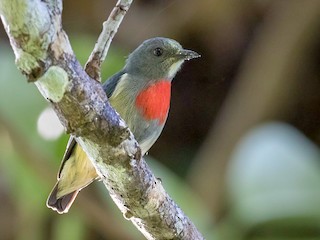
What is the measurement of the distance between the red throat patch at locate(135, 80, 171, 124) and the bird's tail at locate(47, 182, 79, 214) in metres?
0.33

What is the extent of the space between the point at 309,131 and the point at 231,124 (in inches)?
24.0

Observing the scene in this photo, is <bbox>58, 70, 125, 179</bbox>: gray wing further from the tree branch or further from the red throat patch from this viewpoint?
the tree branch

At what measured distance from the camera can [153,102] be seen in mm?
2189

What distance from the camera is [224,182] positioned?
12.5 feet

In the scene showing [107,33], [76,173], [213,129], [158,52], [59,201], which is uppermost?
[107,33]

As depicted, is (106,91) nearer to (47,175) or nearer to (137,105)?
(137,105)

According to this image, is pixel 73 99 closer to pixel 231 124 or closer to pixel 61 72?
pixel 61 72

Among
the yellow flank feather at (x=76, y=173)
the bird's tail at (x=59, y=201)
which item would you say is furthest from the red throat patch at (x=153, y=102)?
the bird's tail at (x=59, y=201)

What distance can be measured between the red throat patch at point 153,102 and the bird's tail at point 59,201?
1.07ft

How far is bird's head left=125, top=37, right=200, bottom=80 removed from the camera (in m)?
2.35

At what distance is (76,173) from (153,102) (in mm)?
303

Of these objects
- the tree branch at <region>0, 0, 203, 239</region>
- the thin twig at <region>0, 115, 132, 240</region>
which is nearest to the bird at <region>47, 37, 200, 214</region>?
the tree branch at <region>0, 0, 203, 239</region>

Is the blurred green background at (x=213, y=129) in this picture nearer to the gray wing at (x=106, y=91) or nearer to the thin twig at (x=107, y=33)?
the gray wing at (x=106, y=91)

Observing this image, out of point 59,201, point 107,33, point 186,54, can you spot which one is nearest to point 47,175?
point 59,201
